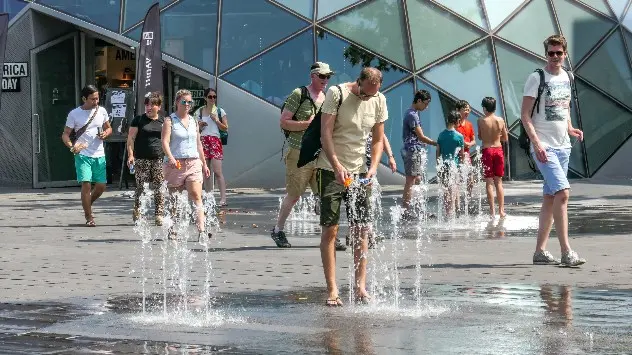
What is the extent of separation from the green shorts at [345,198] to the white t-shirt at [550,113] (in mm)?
2441

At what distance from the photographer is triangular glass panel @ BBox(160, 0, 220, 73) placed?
78.7 ft

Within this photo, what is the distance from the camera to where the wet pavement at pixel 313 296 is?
23.2 feet

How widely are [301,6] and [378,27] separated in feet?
4.65

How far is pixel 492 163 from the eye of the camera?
16594 millimetres

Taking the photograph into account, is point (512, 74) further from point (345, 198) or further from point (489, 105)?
point (345, 198)

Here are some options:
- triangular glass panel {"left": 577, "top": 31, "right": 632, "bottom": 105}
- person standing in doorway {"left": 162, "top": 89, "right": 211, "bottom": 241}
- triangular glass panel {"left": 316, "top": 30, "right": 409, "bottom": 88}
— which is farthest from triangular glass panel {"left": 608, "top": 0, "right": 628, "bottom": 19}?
person standing in doorway {"left": 162, "top": 89, "right": 211, "bottom": 241}

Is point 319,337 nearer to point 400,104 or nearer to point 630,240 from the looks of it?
point 630,240

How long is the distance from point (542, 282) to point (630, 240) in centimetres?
356

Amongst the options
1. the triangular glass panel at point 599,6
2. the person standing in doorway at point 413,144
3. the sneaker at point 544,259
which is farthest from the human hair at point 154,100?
the triangular glass panel at point 599,6

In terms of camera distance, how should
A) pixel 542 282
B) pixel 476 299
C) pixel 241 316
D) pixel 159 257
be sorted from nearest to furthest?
pixel 241 316 < pixel 476 299 < pixel 542 282 < pixel 159 257

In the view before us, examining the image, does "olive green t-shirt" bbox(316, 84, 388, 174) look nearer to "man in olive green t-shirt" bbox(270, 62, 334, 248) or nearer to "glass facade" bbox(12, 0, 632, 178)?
"man in olive green t-shirt" bbox(270, 62, 334, 248)

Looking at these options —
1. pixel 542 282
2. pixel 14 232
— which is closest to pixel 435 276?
pixel 542 282

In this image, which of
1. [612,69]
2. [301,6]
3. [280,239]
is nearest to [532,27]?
[612,69]

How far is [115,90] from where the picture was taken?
25453 millimetres
